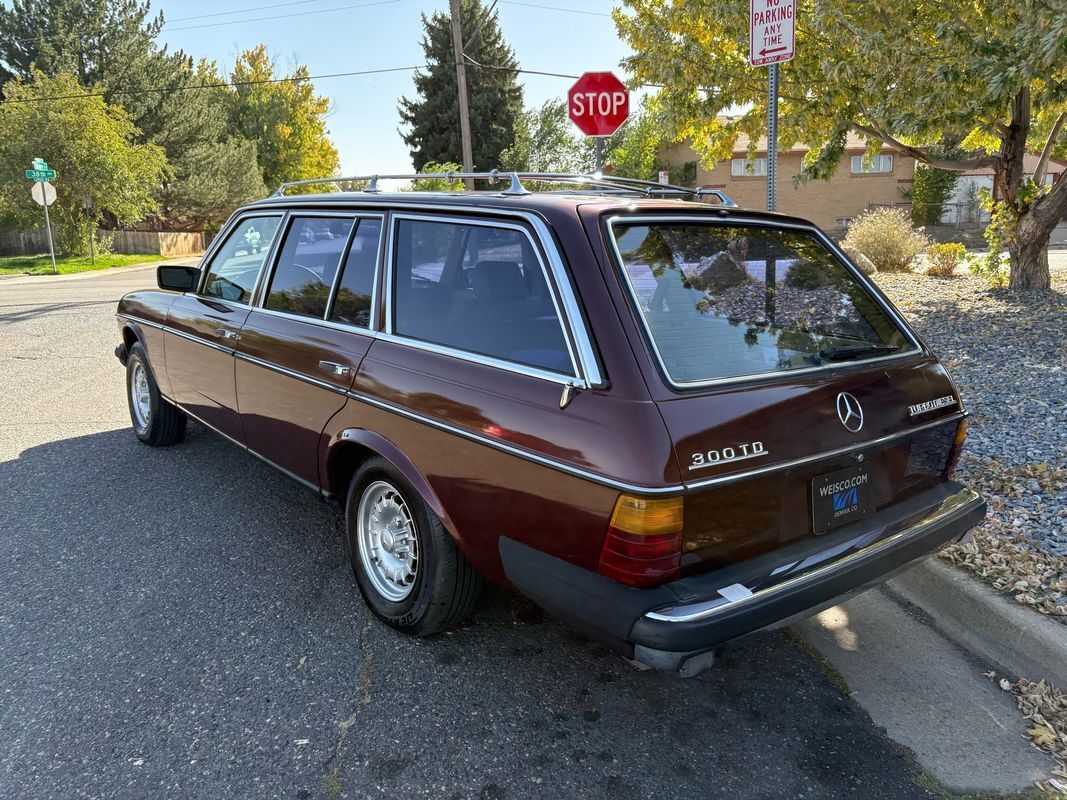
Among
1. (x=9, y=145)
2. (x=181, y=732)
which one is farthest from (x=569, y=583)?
(x=9, y=145)

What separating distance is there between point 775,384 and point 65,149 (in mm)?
32333

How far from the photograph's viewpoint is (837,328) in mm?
3100

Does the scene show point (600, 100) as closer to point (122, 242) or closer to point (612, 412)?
point (612, 412)

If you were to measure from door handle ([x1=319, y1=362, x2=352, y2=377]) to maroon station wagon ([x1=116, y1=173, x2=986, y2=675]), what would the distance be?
0.05 feet

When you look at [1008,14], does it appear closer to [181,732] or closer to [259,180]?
[181,732]

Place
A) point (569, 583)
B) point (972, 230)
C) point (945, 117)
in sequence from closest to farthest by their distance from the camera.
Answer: point (569, 583), point (945, 117), point (972, 230)

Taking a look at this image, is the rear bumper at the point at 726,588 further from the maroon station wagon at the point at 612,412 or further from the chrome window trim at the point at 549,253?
the chrome window trim at the point at 549,253

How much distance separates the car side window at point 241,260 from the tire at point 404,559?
60.7 inches

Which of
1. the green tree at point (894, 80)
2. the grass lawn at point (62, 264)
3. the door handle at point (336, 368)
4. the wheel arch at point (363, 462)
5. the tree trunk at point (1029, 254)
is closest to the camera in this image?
the wheel arch at point (363, 462)

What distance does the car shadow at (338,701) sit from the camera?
8.03 ft

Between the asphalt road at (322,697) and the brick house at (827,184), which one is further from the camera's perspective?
the brick house at (827,184)

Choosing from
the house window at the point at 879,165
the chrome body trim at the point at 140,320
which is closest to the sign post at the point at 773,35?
the chrome body trim at the point at 140,320

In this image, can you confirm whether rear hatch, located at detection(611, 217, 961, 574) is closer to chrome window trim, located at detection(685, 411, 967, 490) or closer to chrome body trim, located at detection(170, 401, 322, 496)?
chrome window trim, located at detection(685, 411, 967, 490)

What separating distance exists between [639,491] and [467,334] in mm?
1022
